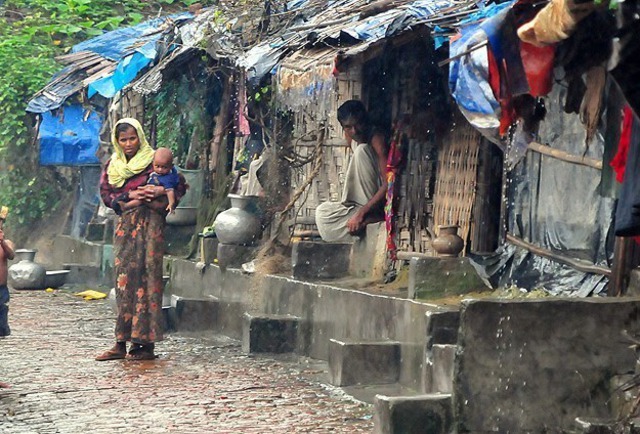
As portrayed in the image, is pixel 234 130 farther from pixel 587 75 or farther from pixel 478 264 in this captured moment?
pixel 587 75

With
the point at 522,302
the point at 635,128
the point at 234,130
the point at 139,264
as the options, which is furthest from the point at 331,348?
the point at 234,130

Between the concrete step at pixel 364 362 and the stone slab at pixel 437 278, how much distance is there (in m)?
0.53

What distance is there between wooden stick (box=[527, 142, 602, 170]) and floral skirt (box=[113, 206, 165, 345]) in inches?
148

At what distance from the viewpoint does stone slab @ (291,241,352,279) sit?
13.7 meters

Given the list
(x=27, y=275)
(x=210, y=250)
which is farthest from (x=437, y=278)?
(x=27, y=275)

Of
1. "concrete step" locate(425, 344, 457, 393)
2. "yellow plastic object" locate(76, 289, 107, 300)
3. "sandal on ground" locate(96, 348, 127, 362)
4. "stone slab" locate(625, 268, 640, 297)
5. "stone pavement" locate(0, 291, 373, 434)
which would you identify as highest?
"stone slab" locate(625, 268, 640, 297)

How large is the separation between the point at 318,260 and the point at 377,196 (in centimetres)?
95

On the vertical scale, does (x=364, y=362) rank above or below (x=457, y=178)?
below

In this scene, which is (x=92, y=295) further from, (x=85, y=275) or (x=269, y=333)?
(x=269, y=333)

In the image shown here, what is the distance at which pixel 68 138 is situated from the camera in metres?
21.9

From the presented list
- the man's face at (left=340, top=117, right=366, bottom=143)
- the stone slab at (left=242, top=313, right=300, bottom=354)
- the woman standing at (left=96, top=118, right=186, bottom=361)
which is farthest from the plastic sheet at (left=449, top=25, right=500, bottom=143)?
the stone slab at (left=242, top=313, right=300, bottom=354)

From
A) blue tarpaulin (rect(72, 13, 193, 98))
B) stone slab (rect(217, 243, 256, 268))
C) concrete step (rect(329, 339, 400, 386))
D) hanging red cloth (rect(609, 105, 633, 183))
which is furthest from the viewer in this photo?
blue tarpaulin (rect(72, 13, 193, 98))

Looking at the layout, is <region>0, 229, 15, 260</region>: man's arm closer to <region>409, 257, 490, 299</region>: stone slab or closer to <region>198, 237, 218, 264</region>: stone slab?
<region>409, 257, 490, 299</region>: stone slab

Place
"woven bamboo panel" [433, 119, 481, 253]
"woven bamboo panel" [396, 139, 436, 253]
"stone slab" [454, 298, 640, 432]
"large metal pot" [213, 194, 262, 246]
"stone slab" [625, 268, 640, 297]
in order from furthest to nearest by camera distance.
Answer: "large metal pot" [213, 194, 262, 246] < "woven bamboo panel" [396, 139, 436, 253] < "woven bamboo panel" [433, 119, 481, 253] < "stone slab" [625, 268, 640, 297] < "stone slab" [454, 298, 640, 432]
